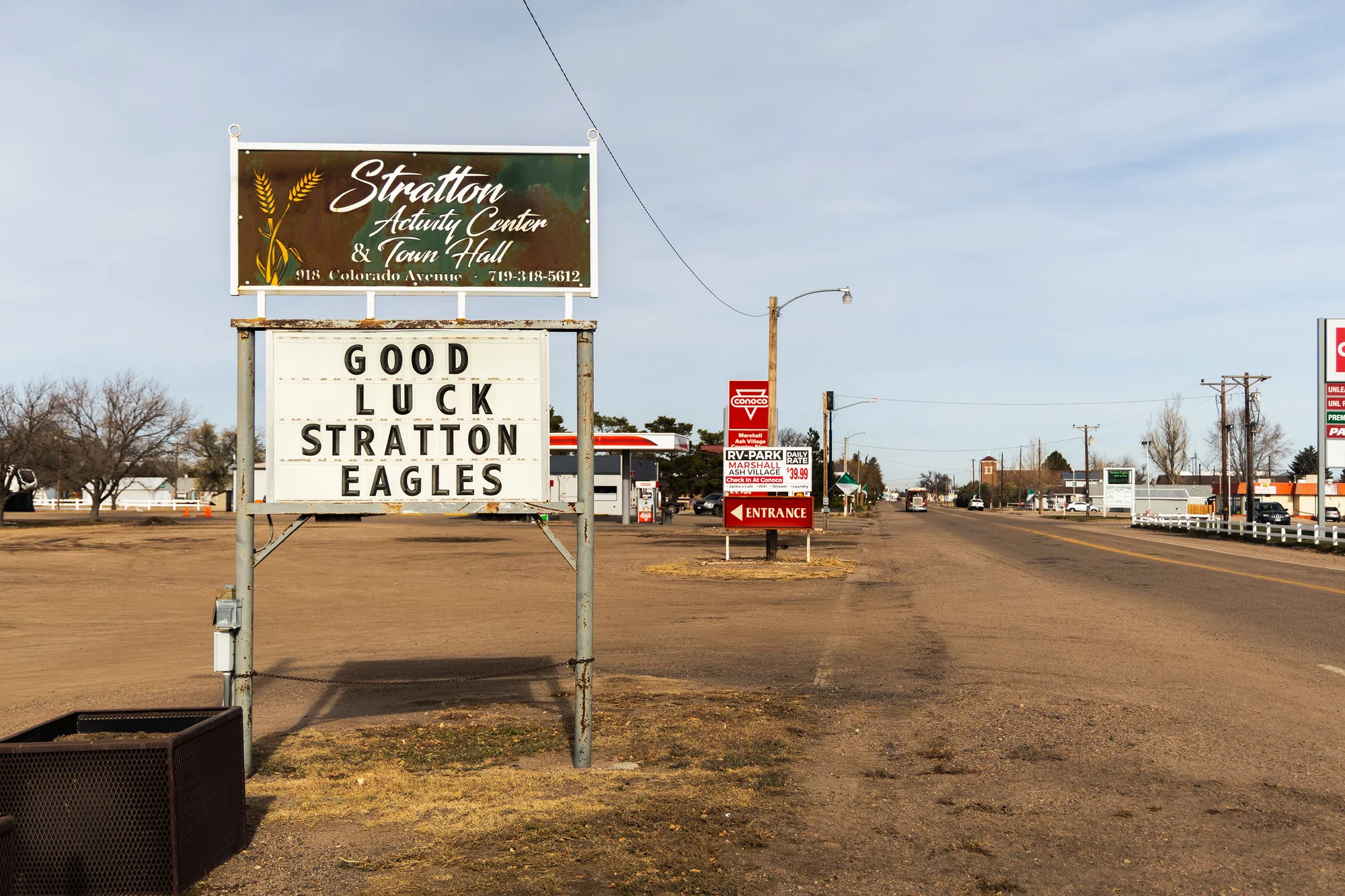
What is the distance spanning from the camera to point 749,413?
1149 inches

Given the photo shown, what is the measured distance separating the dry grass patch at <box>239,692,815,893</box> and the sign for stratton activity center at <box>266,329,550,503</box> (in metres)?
1.69

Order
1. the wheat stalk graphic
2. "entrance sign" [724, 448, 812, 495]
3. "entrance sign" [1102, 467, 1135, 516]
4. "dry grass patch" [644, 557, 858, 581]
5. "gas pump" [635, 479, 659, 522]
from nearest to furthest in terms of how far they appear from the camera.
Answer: the wheat stalk graphic, "dry grass patch" [644, 557, 858, 581], "entrance sign" [724, 448, 812, 495], "gas pump" [635, 479, 659, 522], "entrance sign" [1102, 467, 1135, 516]

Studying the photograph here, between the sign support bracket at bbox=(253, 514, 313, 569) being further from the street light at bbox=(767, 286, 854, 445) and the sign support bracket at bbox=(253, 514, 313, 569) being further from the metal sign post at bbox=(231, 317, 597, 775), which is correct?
the street light at bbox=(767, 286, 854, 445)

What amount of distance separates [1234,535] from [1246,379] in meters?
30.9

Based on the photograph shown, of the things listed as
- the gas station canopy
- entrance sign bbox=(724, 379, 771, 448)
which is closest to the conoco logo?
entrance sign bbox=(724, 379, 771, 448)

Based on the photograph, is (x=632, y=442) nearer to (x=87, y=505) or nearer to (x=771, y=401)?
(x=771, y=401)

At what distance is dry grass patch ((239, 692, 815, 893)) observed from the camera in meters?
4.94

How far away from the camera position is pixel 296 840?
540 cm

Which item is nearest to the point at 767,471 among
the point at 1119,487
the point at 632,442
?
the point at 632,442

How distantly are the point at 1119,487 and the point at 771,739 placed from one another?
249ft

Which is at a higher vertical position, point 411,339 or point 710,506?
point 411,339

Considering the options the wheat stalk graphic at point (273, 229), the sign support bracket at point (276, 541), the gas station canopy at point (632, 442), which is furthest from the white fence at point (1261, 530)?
the wheat stalk graphic at point (273, 229)

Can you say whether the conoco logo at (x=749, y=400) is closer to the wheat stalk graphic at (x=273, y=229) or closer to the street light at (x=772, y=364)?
the street light at (x=772, y=364)

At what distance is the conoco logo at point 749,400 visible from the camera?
29.2 meters
